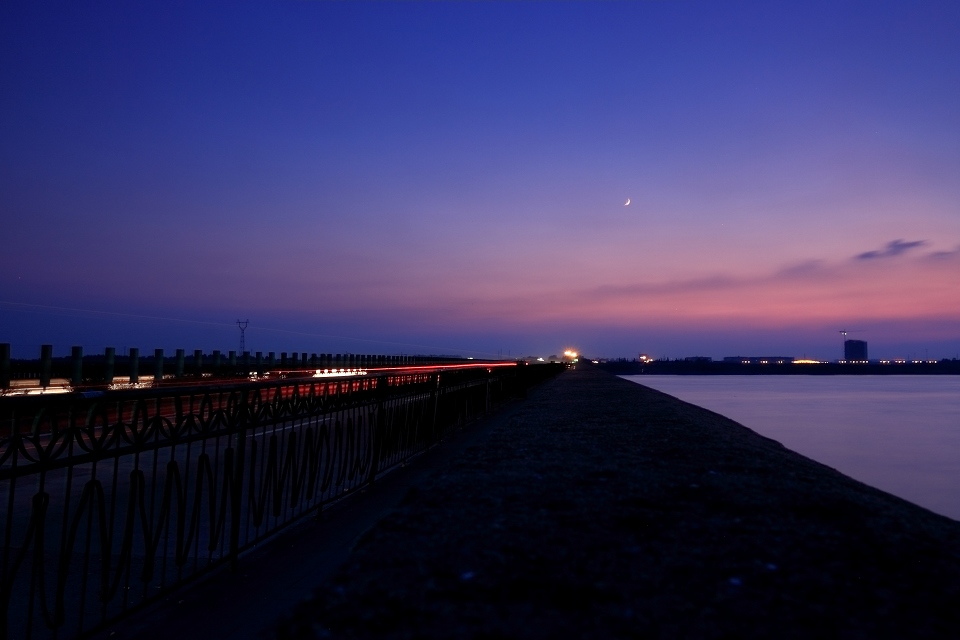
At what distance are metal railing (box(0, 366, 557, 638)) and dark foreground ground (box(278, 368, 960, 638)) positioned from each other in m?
2.13

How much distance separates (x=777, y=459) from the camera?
19.7 feet

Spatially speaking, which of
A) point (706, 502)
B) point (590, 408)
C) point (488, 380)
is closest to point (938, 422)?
point (488, 380)

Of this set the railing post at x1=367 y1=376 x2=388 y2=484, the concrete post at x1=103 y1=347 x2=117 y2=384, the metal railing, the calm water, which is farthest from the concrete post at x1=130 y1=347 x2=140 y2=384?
the calm water

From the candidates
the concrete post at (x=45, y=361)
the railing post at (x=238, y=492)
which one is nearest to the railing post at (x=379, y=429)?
the railing post at (x=238, y=492)

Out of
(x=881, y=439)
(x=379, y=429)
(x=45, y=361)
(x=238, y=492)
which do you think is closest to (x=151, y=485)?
Result: (x=238, y=492)

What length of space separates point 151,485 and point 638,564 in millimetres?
6832

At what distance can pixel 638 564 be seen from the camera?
8.18ft

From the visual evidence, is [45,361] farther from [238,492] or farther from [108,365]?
[238,492]

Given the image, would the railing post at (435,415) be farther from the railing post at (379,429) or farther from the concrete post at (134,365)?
the concrete post at (134,365)

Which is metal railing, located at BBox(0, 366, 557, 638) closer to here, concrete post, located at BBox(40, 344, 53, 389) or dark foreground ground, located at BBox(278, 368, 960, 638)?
dark foreground ground, located at BBox(278, 368, 960, 638)

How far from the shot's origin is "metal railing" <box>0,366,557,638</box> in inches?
167

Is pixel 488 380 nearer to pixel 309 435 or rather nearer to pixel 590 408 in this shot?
pixel 590 408

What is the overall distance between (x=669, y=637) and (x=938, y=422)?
5375 cm

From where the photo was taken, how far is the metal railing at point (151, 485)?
4.25m
